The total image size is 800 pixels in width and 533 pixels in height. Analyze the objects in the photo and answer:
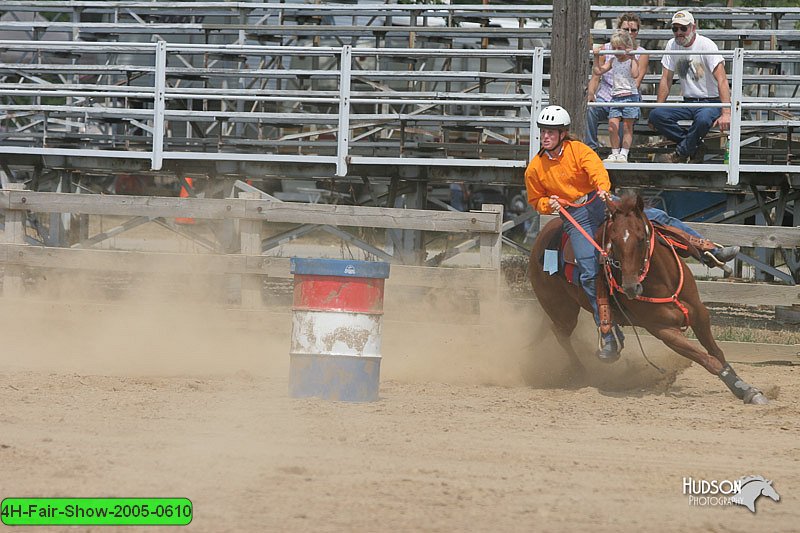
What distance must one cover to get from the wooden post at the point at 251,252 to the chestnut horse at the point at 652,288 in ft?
14.0

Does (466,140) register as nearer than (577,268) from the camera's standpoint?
No

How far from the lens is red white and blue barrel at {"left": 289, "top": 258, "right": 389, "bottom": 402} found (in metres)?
8.42

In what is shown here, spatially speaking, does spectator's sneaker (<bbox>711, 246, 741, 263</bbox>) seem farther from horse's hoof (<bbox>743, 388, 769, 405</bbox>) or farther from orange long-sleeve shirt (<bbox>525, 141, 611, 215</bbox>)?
horse's hoof (<bbox>743, 388, 769, 405</bbox>)

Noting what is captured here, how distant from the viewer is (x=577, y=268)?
9.76 metres

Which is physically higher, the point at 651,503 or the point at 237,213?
the point at 237,213

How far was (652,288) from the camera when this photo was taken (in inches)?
366

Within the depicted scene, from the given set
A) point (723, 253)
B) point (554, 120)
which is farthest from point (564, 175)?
point (723, 253)

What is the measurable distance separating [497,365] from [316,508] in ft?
18.2

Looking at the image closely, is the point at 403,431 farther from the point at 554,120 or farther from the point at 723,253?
the point at 723,253

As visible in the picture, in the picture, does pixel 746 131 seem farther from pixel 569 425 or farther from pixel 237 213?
pixel 569 425

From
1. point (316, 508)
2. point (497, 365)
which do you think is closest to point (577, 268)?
point (497, 365)

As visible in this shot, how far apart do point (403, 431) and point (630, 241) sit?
2.77 meters

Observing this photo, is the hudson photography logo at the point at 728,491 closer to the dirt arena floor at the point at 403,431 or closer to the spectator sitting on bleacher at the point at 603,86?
the dirt arena floor at the point at 403,431

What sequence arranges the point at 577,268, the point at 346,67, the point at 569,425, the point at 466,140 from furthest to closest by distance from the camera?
the point at 466,140
the point at 346,67
the point at 577,268
the point at 569,425
